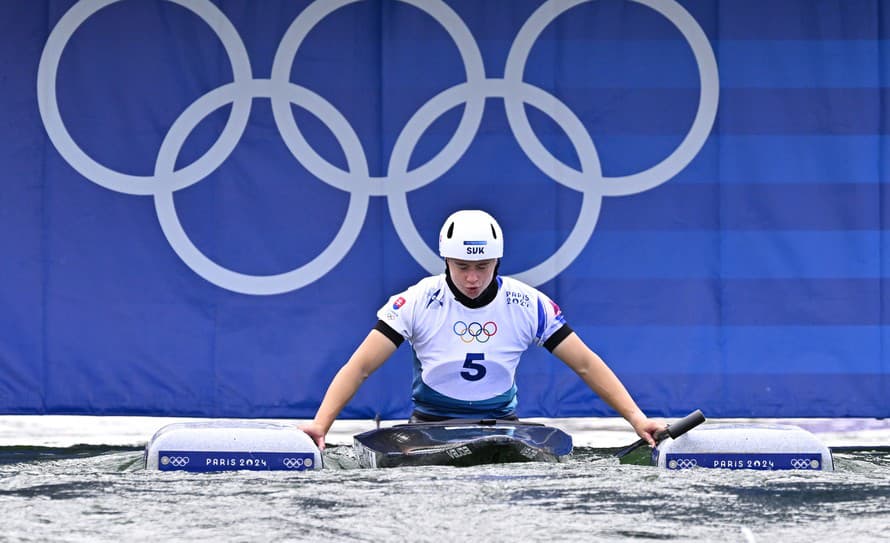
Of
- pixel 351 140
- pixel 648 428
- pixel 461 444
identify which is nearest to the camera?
pixel 461 444

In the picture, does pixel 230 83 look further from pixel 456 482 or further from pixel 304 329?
pixel 456 482

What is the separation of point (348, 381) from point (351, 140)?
113 inches

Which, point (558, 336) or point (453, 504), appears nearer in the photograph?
point (453, 504)

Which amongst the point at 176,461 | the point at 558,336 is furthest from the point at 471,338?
the point at 176,461

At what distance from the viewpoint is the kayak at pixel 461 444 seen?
755 cm

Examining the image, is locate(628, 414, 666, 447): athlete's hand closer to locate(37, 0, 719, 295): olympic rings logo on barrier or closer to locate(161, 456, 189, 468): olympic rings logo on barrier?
locate(161, 456, 189, 468): olympic rings logo on barrier

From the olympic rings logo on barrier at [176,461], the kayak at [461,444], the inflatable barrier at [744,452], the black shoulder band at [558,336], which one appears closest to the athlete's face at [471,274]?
the black shoulder band at [558,336]

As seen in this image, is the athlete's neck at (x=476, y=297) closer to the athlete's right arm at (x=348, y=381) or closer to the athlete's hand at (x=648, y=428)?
the athlete's right arm at (x=348, y=381)

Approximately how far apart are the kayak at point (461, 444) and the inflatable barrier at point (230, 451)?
13.3 inches

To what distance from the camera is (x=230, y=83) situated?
424 inches

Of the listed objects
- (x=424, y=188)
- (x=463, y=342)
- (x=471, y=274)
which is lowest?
(x=463, y=342)

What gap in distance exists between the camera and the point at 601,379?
8477mm

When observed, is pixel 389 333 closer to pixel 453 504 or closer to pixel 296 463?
pixel 296 463

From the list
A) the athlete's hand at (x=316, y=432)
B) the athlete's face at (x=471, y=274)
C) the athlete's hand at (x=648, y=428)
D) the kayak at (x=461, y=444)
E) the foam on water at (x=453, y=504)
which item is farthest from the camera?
the athlete's face at (x=471, y=274)
